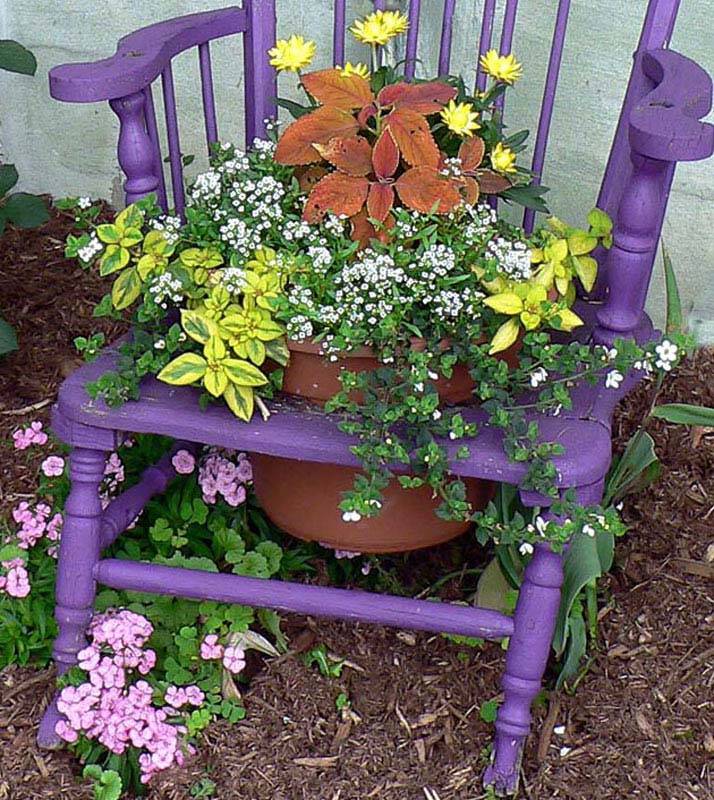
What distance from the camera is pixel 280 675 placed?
1870mm

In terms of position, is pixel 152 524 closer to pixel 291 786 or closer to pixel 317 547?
pixel 317 547

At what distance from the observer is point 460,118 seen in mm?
1627

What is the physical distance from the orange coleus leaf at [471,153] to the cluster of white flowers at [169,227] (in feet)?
1.31

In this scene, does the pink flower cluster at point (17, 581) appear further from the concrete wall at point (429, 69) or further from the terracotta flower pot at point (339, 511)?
the concrete wall at point (429, 69)

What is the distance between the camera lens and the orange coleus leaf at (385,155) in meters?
1.56

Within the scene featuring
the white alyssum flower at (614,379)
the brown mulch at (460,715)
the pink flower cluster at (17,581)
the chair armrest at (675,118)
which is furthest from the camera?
the pink flower cluster at (17,581)

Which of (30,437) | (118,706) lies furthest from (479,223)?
(30,437)

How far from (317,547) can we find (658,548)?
58 centimetres

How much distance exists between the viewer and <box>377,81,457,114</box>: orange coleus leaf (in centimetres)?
160

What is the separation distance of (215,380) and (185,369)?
1.7 inches

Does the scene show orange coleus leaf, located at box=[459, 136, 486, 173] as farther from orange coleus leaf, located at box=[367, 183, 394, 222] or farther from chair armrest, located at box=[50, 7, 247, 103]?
chair armrest, located at box=[50, 7, 247, 103]

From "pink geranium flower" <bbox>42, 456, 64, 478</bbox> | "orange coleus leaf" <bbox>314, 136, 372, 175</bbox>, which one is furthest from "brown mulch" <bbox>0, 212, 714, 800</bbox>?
"orange coleus leaf" <bbox>314, 136, 372, 175</bbox>

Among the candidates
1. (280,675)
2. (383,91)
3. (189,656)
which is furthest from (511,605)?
(383,91)

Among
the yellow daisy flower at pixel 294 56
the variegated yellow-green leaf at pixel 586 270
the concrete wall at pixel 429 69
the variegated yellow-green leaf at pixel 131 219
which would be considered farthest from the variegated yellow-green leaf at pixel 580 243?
the concrete wall at pixel 429 69
